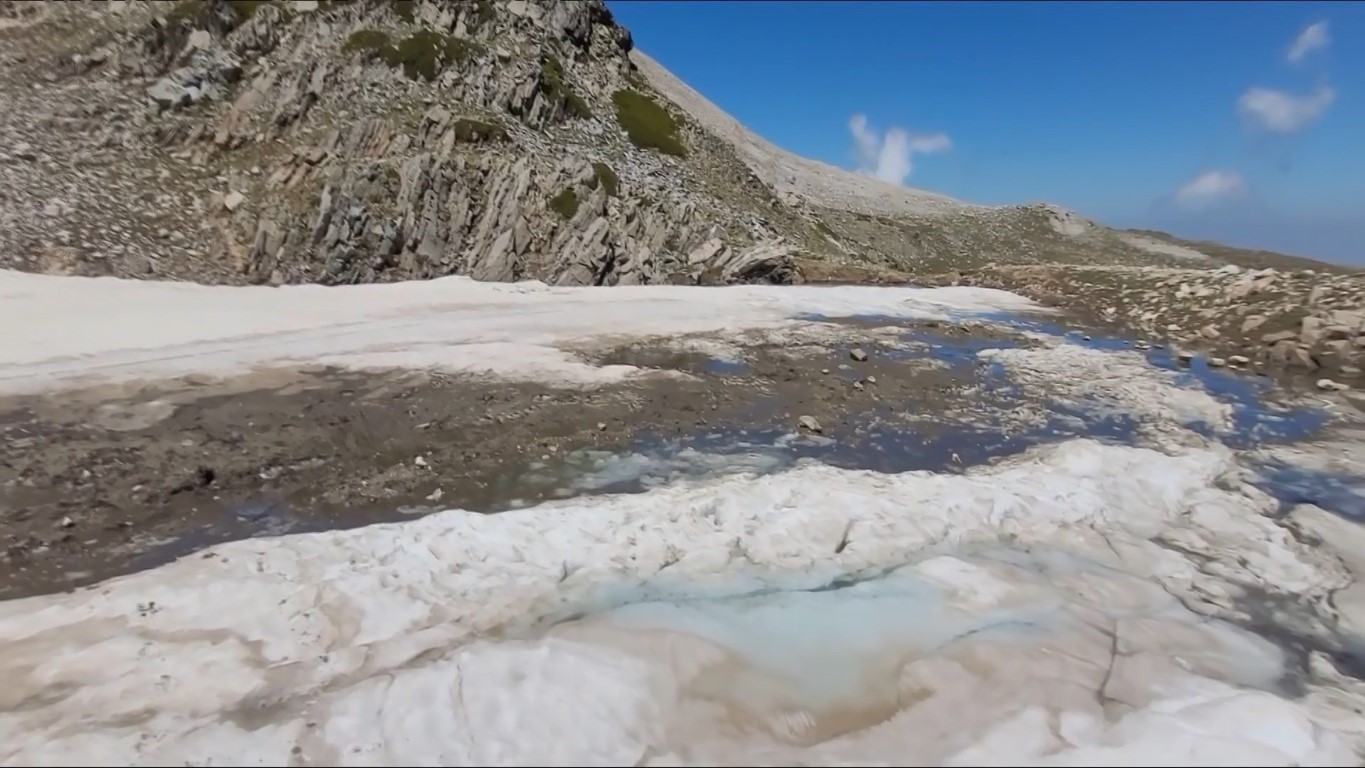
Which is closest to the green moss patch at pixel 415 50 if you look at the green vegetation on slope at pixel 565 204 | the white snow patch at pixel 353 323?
the green vegetation on slope at pixel 565 204

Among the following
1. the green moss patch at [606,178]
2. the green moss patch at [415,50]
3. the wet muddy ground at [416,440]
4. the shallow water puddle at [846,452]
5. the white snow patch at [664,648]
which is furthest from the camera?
the green moss patch at [415,50]

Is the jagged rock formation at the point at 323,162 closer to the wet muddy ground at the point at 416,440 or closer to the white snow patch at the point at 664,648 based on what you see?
the wet muddy ground at the point at 416,440

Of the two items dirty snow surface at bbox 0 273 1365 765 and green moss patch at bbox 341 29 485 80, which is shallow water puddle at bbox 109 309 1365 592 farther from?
green moss patch at bbox 341 29 485 80

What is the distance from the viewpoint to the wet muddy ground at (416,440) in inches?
381

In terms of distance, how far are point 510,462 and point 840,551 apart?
5467 millimetres

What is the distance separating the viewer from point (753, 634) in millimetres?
7398

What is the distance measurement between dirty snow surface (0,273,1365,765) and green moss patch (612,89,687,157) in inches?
1656

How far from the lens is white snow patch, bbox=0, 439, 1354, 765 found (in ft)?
19.0

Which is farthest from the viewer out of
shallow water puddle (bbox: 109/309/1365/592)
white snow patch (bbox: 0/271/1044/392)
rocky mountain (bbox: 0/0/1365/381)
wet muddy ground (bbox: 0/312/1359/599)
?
rocky mountain (bbox: 0/0/1365/381)

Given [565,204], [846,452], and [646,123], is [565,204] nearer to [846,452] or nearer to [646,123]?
[646,123]

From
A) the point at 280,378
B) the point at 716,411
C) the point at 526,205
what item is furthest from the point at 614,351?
the point at 526,205

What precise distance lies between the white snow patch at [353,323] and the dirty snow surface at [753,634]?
329 inches

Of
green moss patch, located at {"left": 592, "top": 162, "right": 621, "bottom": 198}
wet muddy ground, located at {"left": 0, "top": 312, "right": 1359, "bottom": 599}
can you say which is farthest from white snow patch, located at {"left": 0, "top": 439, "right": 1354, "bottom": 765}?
green moss patch, located at {"left": 592, "top": 162, "right": 621, "bottom": 198}

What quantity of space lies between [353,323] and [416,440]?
1056 centimetres
